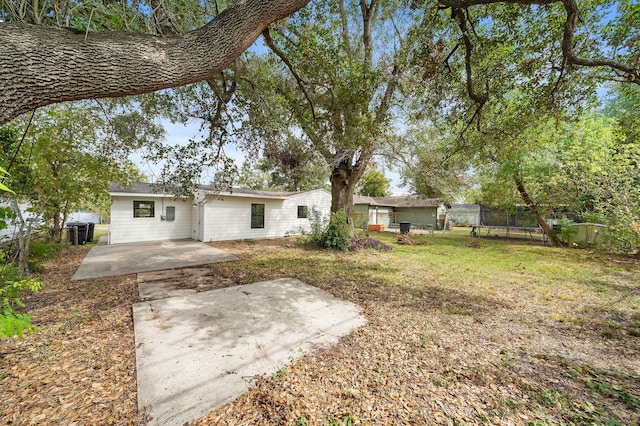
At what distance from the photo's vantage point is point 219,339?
2775 mm

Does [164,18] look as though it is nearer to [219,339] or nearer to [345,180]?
[219,339]

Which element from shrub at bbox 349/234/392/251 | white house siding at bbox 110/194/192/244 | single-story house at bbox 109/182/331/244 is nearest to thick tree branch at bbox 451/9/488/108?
shrub at bbox 349/234/392/251

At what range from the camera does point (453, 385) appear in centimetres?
210

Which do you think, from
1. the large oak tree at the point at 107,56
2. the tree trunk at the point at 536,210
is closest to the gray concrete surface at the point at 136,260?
the large oak tree at the point at 107,56

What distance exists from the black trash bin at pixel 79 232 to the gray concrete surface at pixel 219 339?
33.2 ft

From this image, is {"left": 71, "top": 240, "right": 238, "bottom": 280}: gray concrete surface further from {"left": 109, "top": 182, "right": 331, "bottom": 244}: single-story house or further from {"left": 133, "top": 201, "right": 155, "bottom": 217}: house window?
{"left": 133, "top": 201, "right": 155, "bottom": 217}: house window

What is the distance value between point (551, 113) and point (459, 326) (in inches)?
191

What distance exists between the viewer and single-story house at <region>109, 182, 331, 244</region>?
10.4m

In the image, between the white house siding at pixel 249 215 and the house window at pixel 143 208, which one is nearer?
the house window at pixel 143 208

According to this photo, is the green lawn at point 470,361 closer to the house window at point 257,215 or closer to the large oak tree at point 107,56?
the large oak tree at point 107,56

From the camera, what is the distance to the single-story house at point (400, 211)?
23766 mm

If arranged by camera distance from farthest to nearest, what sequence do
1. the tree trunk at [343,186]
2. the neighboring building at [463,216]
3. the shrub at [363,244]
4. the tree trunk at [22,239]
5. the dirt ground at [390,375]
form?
the neighboring building at [463,216] → the tree trunk at [343,186] → the shrub at [363,244] → the tree trunk at [22,239] → the dirt ground at [390,375]

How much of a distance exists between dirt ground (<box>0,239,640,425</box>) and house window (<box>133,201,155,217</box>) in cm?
847

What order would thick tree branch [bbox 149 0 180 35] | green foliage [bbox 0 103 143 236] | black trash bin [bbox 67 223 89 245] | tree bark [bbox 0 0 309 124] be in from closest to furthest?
1. tree bark [bbox 0 0 309 124]
2. thick tree branch [bbox 149 0 180 35]
3. green foliage [bbox 0 103 143 236]
4. black trash bin [bbox 67 223 89 245]
